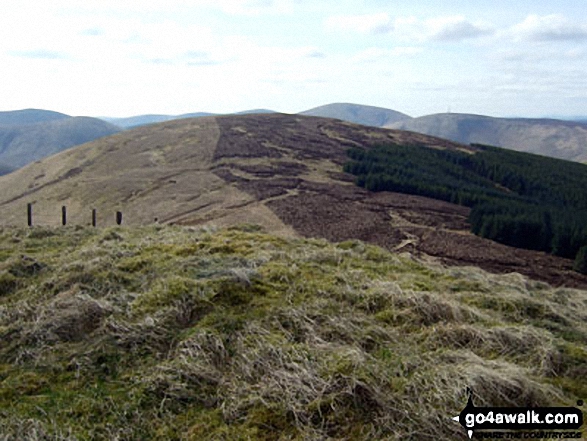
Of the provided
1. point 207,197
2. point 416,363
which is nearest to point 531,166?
point 207,197

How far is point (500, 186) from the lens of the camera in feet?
142

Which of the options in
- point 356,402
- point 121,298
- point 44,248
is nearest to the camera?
point 356,402

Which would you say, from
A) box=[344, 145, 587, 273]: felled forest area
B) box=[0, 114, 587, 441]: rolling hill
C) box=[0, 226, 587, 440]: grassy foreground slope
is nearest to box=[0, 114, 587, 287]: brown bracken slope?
box=[344, 145, 587, 273]: felled forest area

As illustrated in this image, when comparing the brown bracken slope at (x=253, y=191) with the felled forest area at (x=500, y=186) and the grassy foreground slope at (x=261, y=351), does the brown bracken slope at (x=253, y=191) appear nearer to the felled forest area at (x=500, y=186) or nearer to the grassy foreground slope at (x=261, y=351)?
the felled forest area at (x=500, y=186)

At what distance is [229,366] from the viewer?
4.83 metres

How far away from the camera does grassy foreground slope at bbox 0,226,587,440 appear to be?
3.97 meters

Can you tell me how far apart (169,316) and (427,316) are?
135 inches

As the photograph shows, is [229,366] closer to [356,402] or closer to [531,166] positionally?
[356,402]

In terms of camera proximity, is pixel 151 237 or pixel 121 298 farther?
pixel 151 237

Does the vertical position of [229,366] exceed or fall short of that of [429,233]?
it exceeds it

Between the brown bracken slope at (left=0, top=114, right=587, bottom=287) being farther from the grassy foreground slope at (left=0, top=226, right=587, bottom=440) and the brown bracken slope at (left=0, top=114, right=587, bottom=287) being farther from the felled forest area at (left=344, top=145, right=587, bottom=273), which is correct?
the grassy foreground slope at (left=0, top=226, right=587, bottom=440)

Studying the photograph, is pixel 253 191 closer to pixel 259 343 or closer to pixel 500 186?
pixel 259 343

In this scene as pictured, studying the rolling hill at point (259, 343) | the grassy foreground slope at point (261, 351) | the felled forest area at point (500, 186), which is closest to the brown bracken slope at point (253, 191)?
the felled forest area at point (500, 186)

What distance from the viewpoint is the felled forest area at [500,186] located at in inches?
880
